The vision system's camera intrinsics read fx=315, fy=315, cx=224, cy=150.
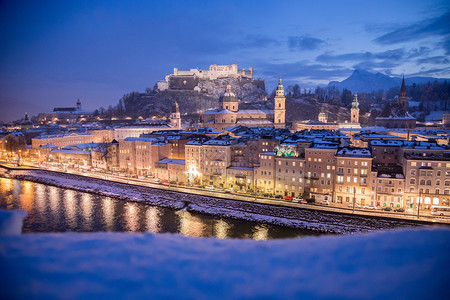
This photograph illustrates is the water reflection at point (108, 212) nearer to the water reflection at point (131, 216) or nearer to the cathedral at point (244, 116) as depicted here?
the water reflection at point (131, 216)

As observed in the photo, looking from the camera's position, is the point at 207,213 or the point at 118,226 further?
the point at 207,213

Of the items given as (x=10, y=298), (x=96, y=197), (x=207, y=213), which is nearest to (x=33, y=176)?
(x=96, y=197)

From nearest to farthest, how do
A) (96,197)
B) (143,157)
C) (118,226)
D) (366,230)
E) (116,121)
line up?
(366,230) → (118,226) → (96,197) → (143,157) → (116,121)

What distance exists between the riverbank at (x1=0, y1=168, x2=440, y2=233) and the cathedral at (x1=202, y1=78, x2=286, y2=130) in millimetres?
23569

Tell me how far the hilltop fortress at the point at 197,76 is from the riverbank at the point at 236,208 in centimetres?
5398

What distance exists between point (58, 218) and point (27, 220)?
1.81m

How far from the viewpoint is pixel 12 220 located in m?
20.2

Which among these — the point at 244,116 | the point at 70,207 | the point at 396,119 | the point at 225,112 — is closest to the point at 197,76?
the point at 244,116

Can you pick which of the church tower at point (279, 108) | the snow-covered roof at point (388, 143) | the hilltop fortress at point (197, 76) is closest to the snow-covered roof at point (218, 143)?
the snow-covered roof at point (388, 143)

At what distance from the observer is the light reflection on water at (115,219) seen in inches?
758

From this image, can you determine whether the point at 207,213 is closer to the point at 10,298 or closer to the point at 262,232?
the point at 262,232

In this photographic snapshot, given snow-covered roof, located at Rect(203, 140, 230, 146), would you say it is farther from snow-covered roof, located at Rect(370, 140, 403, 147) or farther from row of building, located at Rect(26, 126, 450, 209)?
snow-covered roof, located at Rect(370, 140, 403, 147)

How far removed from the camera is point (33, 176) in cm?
3481

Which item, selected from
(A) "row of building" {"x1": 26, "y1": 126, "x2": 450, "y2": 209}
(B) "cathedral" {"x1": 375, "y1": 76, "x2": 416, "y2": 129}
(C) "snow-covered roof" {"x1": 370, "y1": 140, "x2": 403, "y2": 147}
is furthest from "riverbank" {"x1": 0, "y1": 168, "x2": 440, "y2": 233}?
(B) "cathedral" {"x1": 375, "y1": 76, "x2": 416, "y2": 129}
